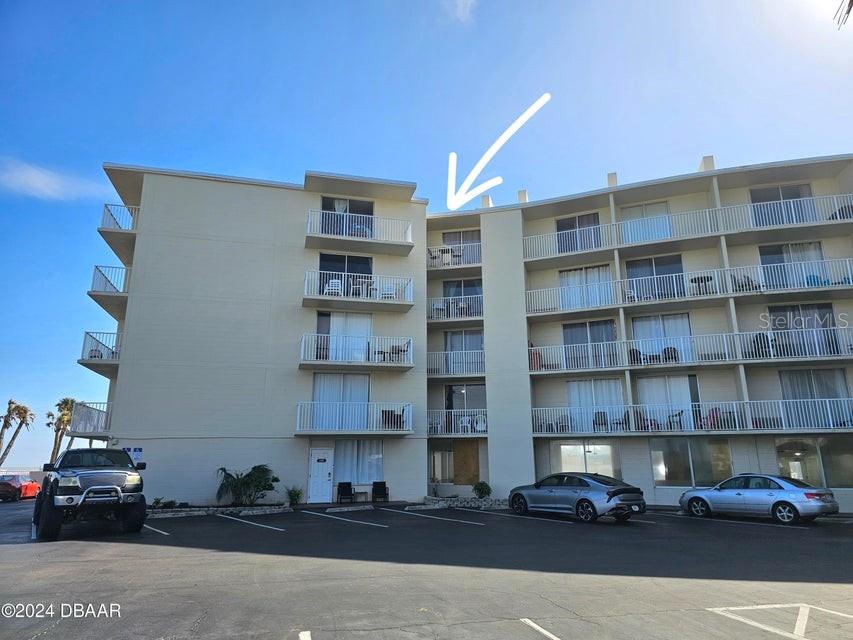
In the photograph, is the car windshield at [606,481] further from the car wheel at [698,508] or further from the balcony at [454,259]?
the balcony at [454,259]

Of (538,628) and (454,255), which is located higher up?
(454,255)

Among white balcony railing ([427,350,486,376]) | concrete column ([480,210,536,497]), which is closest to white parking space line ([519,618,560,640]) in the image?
concrete column ([480,210,536,497])

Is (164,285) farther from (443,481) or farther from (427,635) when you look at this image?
(427,635)

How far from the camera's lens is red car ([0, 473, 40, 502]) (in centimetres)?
2661

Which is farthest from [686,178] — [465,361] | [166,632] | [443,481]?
[166,632]

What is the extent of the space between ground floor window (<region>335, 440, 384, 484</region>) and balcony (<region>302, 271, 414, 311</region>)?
5381mm

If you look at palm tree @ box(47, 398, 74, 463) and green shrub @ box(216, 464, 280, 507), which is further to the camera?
palm tree @ box(47, 398, 74, 463)

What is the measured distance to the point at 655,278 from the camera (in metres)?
21.1

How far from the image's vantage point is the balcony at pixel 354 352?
20562mm

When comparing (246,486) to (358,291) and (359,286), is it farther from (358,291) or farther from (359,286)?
(359,286)

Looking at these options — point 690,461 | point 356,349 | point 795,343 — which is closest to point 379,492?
point 356,349

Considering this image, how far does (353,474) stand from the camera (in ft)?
67.7

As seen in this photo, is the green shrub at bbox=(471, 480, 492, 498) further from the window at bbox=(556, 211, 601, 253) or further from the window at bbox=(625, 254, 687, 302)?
the window at bbox=(556, 211, 601, 253)

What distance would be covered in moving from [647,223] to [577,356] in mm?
6093
